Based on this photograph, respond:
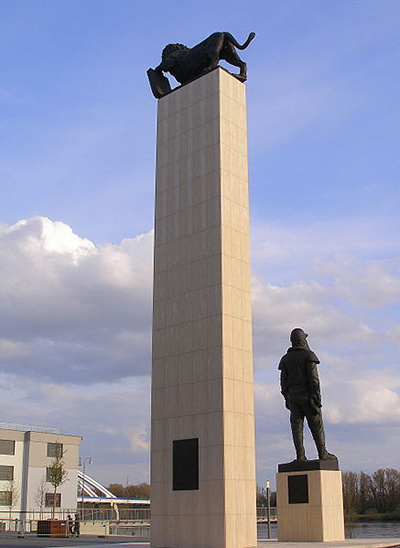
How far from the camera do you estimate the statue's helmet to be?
21.1m

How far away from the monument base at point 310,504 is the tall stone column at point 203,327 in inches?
75.3

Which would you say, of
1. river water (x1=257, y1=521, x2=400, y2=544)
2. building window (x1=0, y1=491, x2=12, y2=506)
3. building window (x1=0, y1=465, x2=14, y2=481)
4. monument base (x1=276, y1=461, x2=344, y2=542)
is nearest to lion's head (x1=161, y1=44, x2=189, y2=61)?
monument base (x1=276, y1=461, x2=344, y2=542)

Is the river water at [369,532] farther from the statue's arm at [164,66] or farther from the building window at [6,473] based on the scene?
the building window at [6,473]

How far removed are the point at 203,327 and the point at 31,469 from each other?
51.9 meters

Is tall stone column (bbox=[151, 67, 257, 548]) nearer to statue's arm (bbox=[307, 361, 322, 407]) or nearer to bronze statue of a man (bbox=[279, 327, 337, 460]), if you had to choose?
bronze statue of a man (bbox=[279, 327, 337, 460])

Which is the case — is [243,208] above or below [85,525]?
above

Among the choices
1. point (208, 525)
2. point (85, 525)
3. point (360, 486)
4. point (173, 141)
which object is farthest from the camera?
point (360, 486)

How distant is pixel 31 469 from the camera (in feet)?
213

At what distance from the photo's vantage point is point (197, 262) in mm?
19984

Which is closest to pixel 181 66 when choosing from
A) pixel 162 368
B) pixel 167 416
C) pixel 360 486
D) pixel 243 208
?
pixel 243 208

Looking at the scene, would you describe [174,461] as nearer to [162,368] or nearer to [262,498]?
[162,368]

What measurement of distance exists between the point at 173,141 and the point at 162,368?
25.1 feet

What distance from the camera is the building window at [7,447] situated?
63.6m

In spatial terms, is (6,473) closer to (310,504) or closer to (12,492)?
(12,492)
